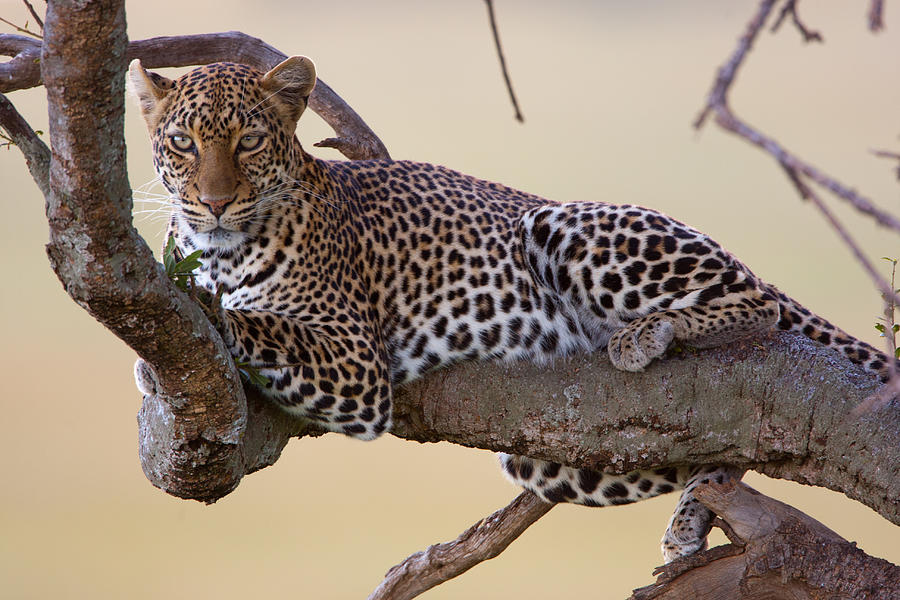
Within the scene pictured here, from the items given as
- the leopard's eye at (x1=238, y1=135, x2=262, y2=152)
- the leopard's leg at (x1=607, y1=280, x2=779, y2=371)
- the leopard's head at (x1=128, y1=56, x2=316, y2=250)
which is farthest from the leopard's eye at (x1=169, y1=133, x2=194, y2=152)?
the leopard's leg at (x1=607, y1=280, x2=779, y2=371)

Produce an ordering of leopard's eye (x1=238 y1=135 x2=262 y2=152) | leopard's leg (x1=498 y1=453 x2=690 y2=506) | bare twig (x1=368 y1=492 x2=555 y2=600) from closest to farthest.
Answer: leopard's eye (x1=238 y1=135 x2=262 y2=152), leopard's leg (x1=498 y1=453 x2=690 y2=506), bare twig (x1=368 y1=492 x2=555 y2=600)

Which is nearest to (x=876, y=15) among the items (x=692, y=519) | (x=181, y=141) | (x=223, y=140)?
(x=223, y=140)

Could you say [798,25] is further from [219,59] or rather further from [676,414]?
[219,59]

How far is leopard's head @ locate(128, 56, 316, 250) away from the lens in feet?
14.4

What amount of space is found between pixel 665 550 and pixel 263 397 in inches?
93.7

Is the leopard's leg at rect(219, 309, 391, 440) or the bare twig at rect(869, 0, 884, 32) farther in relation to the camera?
the leopard's leg at rect(219, 309, 391, 440)

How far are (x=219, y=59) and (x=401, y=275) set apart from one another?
2449 millimetres

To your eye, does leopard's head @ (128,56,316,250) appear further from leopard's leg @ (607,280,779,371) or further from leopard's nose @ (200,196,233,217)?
leopard's leg @ (607,280,779,371)

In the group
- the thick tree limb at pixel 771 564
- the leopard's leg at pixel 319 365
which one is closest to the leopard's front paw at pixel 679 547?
the thick tree limb at pixel 771 564

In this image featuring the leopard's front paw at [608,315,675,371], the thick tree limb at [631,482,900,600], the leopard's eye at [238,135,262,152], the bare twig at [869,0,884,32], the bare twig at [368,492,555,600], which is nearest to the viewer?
the bare twig at [869,0,884,32]

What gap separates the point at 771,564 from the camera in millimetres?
4676

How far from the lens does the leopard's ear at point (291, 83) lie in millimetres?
4641

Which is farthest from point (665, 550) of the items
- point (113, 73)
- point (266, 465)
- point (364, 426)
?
point (113, 73)

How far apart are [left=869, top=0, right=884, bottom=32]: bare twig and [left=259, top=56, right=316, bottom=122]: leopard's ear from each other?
3377 mm
